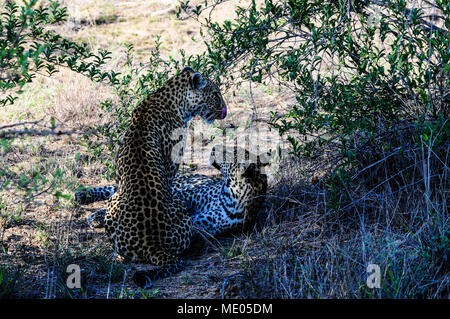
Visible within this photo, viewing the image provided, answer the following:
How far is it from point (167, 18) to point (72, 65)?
28.6 feet

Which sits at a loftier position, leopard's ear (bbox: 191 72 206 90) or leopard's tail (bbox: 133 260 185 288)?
leopard's ear (bbox: 191 72 206 90)

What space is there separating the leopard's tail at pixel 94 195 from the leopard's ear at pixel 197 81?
1.78m

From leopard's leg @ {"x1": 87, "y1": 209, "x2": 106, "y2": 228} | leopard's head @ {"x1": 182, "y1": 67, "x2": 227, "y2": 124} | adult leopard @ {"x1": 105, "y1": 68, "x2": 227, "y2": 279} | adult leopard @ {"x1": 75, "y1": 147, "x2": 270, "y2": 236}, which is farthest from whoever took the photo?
leopard's head @ {"x1": 182, "y1": 67, "x2": 227, "y2": 124}

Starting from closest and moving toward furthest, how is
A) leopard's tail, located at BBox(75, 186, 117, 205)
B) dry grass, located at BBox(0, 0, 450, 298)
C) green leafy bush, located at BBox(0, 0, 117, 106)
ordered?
green leafy bush, located at BBox(0, 0, 117, 106) < dry grass, located at BBox(0, 0, 450, 298) < leopard's tail, located at BBox(75, 186, 117, 205)

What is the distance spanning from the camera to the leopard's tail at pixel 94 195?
7246 mm

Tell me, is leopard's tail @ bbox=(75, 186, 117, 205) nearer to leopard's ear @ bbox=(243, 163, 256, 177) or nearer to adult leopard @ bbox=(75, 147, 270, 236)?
adult leopard @ bbox=(75, 147, 270, 236)

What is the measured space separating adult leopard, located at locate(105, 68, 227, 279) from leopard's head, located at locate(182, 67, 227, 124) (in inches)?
0.5

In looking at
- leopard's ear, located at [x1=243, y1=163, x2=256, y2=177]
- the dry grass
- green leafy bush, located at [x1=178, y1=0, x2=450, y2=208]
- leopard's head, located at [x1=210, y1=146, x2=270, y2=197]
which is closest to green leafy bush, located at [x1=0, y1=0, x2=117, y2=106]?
the dry grass

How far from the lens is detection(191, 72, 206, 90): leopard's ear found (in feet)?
23.0

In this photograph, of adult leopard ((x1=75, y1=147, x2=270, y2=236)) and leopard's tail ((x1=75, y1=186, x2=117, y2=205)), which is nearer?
adult leopard ((x1=75, y1=147, x2=270, y2=236))

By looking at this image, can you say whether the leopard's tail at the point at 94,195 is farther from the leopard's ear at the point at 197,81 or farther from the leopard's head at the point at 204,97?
the leopard's ear at the point at 197,81

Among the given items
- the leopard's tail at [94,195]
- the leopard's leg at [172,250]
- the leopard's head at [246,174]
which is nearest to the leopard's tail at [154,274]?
the leopard's leg at [172,250]

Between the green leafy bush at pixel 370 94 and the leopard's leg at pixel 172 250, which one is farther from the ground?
the green leafy bush at pixel 370 94
